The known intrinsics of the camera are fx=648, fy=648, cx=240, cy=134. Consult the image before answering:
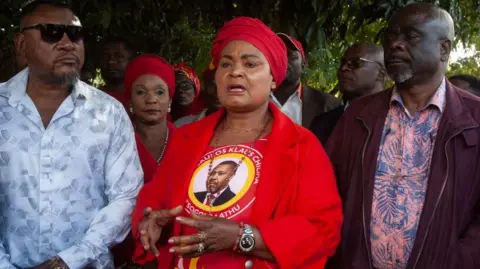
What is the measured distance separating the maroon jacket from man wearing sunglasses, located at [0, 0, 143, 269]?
1.15m

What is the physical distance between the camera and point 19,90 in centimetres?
330

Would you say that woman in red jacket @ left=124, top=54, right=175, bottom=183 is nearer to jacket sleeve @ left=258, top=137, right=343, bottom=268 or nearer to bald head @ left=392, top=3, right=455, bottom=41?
jacket sleeve @ left=258, top=137, right=343, bottom=268

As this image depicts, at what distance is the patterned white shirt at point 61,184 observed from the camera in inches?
123

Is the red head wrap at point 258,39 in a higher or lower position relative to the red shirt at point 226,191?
higher

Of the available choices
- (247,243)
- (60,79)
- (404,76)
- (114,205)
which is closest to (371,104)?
(404,76)

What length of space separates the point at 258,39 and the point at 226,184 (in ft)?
2.27

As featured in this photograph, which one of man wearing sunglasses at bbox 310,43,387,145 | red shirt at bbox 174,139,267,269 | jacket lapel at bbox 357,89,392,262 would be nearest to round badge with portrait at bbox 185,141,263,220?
red shirt at bbox 174,139,267,269

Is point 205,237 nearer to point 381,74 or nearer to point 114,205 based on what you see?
point 114,205

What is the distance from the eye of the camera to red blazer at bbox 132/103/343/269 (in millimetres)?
2771

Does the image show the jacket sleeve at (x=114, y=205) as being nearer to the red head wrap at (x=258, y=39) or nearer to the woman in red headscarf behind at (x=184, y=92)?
the red head wrap at (x=258, y=39)

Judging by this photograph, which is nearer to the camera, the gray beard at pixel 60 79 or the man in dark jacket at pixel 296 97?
the gray beard at pixel 60 79

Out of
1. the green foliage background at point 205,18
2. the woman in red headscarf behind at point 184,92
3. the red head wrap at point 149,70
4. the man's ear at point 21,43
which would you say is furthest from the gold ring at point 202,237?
the woman in red headscarf behind at point 184,92

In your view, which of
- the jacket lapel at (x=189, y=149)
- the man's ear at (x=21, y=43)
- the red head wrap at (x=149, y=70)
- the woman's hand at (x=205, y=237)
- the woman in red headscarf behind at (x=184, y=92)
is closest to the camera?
the woman's hand at (x=205, y=237)

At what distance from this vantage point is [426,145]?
320cm
